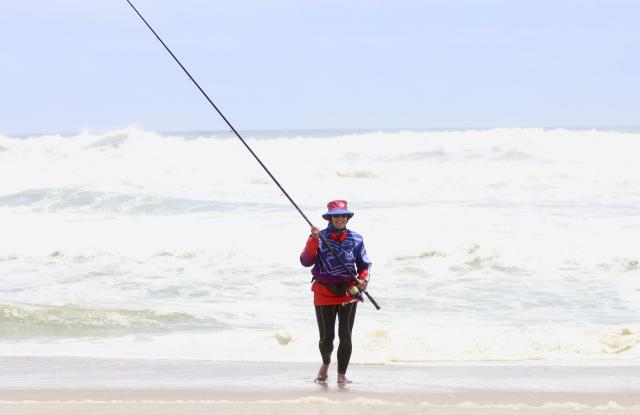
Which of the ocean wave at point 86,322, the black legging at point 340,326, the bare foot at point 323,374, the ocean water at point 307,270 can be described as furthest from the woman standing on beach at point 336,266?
the ocean wave at point 86,322

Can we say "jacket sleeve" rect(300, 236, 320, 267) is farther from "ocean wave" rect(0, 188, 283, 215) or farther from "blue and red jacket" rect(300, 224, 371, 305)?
"ocean wave" rect(0, 188, 283, 215)

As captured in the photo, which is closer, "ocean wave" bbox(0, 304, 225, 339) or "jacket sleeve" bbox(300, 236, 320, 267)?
"jacket sleeve" bbox(300, 236, 320, 267)

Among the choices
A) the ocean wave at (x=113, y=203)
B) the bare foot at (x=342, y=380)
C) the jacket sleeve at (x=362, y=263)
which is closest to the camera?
the jacket sleeve at (x=362, y=263)

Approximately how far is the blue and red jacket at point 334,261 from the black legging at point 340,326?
58 millimetres

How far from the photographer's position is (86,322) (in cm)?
827

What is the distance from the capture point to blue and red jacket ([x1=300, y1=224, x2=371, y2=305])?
5570mm

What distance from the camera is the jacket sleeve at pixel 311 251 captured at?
18.1 feet

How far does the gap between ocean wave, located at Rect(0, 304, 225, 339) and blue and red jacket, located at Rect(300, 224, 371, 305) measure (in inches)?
111

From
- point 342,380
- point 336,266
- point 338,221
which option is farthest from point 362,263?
point 342,380

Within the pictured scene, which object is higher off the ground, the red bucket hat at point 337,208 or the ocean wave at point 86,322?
the red bucket hat at point 337,208

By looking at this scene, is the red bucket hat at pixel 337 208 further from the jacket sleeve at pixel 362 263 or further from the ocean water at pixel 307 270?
the ocean water at pixel 307 270

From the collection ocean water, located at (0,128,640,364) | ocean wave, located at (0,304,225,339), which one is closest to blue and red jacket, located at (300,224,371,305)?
ocean water, located at (0,128,640,364)

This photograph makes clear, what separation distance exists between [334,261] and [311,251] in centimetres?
15

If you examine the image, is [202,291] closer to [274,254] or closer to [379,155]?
[274,254]
